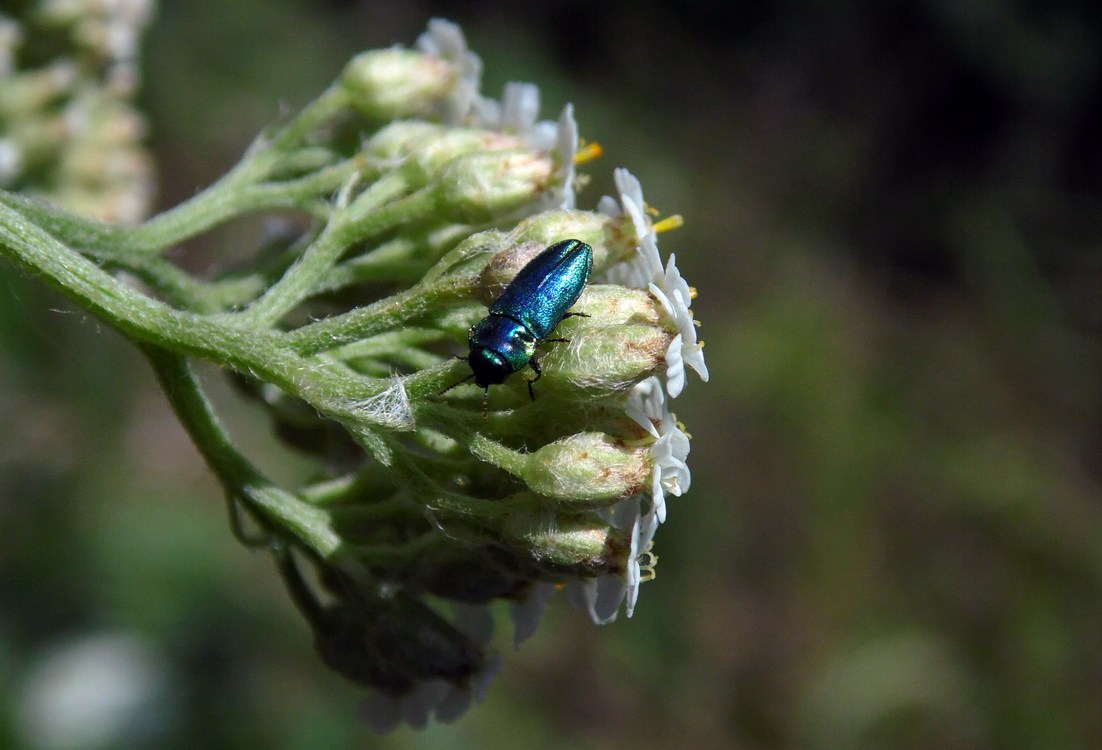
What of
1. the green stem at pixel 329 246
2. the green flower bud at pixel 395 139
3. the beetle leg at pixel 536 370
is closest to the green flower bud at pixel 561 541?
the beetle leg at pixel 536 370

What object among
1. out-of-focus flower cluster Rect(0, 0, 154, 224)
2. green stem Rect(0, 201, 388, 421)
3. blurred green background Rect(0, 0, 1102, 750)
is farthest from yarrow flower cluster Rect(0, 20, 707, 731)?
blurred green background Rect(0, 0, 1102, 750)

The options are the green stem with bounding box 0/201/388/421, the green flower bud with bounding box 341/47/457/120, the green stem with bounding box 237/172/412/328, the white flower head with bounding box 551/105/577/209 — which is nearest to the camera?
the green stem with bounding box 0/201/388/421

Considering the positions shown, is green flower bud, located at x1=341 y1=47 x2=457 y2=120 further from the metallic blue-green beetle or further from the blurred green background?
the blurred green background

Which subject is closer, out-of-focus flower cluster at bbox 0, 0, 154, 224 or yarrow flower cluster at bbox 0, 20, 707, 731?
yarrow flower cluster at bbox 0, 20, 707, 731

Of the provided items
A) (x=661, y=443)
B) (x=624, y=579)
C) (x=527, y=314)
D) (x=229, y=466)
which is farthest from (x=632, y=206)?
(x=229, y=466)

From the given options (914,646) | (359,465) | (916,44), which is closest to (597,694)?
(914,646)

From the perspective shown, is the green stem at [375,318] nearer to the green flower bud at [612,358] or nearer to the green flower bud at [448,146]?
the green flower bud at [612,358]
